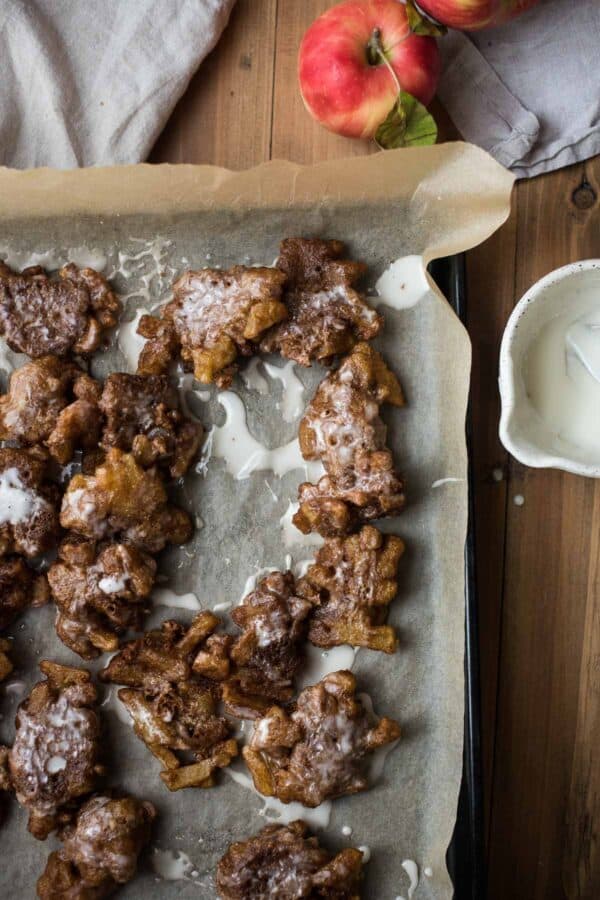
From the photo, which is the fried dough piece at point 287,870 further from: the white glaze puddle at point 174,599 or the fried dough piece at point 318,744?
the white glaze puddle at point 174,599

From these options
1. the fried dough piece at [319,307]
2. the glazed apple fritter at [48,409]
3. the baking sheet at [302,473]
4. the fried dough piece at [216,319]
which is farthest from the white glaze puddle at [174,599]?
the fried dough piece at [319,307]

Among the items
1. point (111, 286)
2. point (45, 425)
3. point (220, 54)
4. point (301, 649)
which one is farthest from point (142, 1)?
point (301, 649)

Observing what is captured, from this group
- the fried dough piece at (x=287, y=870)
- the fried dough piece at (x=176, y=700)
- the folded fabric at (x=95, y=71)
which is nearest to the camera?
the fried dough piece at (x=287, y=870)

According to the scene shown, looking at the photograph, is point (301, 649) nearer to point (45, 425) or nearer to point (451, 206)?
point (45, 425)

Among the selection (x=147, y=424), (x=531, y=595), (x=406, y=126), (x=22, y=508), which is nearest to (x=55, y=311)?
(x=147, y=424)

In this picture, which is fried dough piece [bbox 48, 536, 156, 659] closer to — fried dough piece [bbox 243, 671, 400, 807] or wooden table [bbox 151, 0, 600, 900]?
fried dough piece [bbox 243, 671, 400, 807]

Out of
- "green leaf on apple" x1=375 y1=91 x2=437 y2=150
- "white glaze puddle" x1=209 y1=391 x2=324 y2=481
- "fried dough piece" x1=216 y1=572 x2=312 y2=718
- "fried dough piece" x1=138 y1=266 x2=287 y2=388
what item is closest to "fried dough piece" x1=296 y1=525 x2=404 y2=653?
"fried dough piece" x1=216 y1=572 x2=312 y2=718
